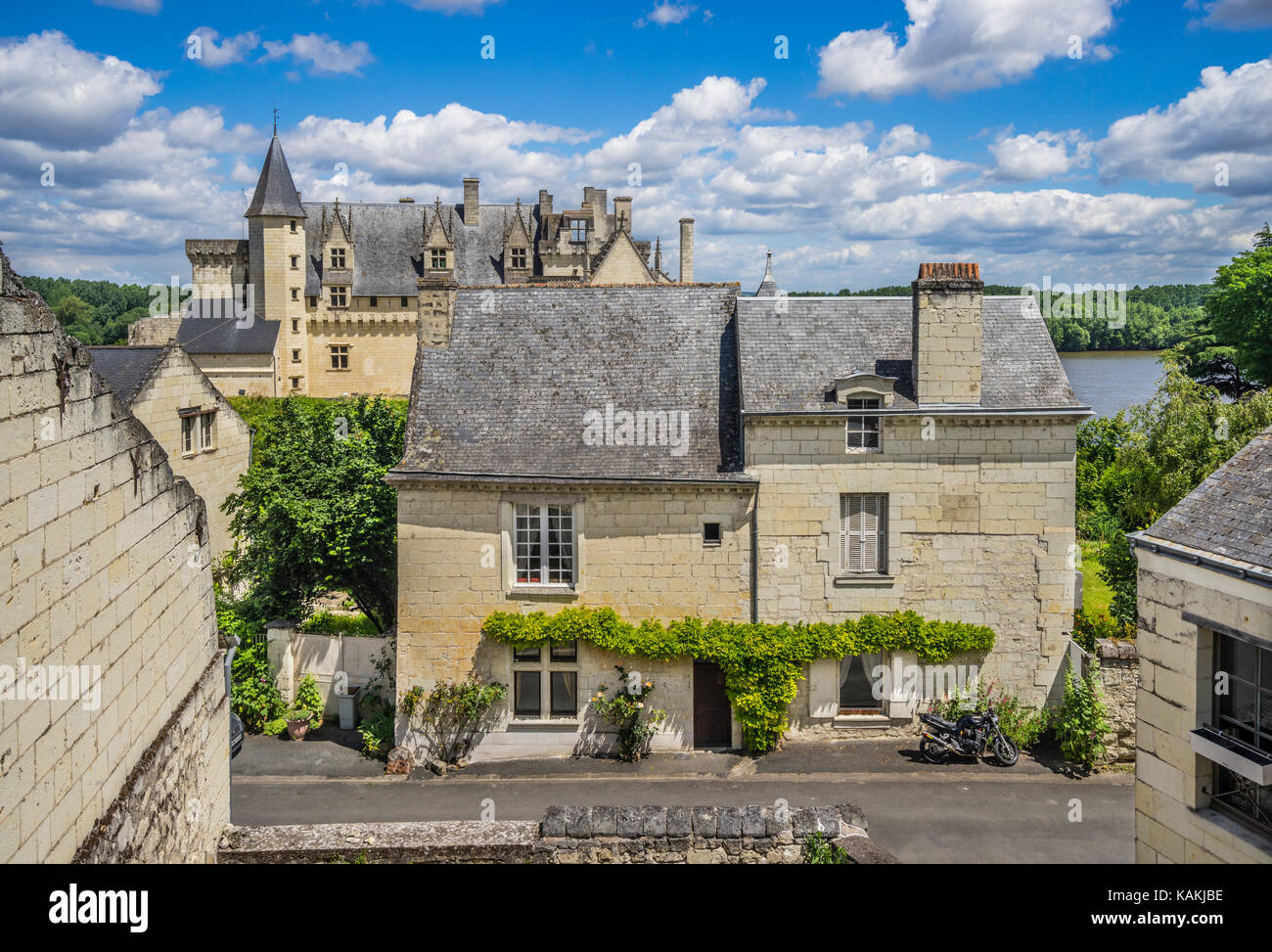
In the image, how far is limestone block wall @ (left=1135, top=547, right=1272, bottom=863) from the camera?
28.2 feet

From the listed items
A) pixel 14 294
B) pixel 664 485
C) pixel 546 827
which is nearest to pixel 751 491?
pixel 664 485

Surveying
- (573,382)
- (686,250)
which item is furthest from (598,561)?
(686,250)

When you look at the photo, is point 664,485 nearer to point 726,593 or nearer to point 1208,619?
point 726,593

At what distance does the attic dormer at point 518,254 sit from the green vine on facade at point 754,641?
43.2 meters

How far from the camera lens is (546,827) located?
31.8ft

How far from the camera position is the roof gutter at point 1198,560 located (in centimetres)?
823

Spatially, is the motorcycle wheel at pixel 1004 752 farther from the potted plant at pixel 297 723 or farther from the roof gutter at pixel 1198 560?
the potted plant at pixel 297 723

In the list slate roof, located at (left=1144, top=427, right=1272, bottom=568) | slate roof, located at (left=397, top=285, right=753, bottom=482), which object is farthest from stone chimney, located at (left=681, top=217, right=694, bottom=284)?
slate roof, located at (left=1144, top=427, right=1272, bottom=568)

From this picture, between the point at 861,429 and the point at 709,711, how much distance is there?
5.92m

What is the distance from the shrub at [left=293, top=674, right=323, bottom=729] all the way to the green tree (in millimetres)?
2120

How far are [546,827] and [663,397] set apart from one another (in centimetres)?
1008

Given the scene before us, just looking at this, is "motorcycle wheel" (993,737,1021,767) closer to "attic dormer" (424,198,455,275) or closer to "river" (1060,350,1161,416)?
"river" (1060,350,1161,416)

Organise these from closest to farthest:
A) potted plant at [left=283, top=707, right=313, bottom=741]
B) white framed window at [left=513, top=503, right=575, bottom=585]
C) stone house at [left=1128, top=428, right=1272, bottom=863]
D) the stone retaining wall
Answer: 1. stone house at [left=1128, top=428, right=1272, bottom=863]
2. the stone retaining wall
3. white framed window at [left=513, top=503, right=575, bottom=585]
4. potted plant at [left=283, top=707, right=313, bottom=741]

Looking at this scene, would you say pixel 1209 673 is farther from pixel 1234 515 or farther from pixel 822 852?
pixel 822 852
